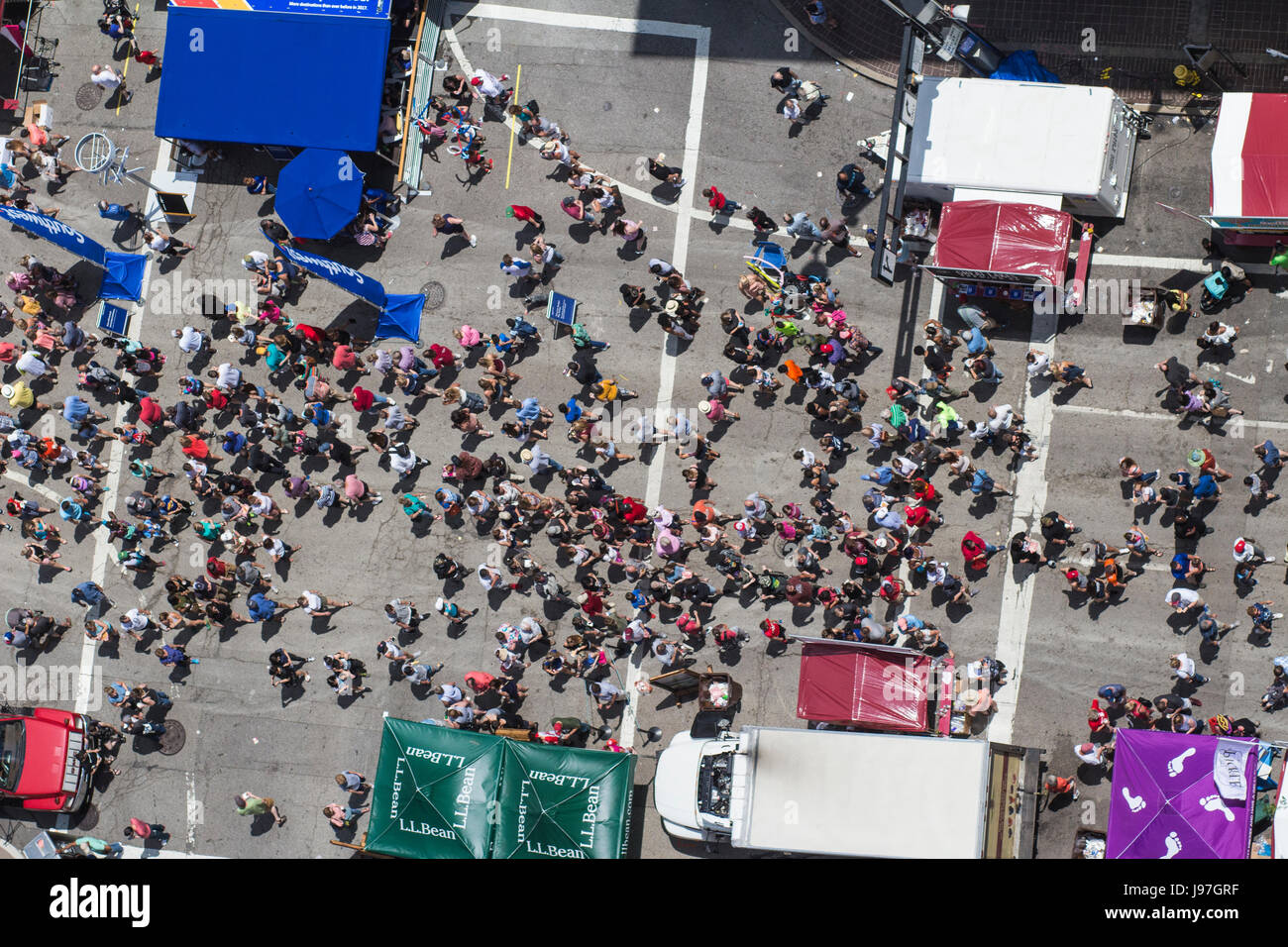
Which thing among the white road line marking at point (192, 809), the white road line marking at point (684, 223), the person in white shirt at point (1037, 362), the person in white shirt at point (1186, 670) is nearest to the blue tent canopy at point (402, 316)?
the white road line marking at point (684, 223)

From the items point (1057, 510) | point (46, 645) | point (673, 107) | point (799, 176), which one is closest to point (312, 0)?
point (673, 107)

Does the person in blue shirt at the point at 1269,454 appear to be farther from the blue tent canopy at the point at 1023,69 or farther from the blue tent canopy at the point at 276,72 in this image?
the blue tent canopy at the point at 276,72

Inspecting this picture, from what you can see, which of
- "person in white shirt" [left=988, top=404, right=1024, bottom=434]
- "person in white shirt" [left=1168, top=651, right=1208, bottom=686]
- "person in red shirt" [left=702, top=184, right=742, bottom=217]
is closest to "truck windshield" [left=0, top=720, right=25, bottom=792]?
"person in red shirt" [left=702, top=184, right=742, bottom=217]

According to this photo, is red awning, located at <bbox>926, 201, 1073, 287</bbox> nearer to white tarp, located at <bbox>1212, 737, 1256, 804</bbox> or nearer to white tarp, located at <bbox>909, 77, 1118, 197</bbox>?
white tarp, located at <bbox>909, 77, 1118, 197</bbox>

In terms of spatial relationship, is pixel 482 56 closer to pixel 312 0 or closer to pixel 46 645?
pixel 312 0

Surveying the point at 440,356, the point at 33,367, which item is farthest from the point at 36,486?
the point at 440,356

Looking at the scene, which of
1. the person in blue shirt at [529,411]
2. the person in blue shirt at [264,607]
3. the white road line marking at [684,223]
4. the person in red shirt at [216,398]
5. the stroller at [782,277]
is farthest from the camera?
the person in red shirt at [216,398]
